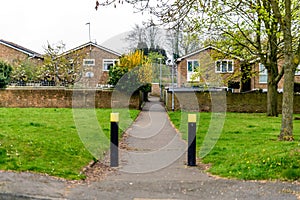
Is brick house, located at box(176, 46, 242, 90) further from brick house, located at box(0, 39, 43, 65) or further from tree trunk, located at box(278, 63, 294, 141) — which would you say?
brick house, located at box(0, 39, 43, 65)

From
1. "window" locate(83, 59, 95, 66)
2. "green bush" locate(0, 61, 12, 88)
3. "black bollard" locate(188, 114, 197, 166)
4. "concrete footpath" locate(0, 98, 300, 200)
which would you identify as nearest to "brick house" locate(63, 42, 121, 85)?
"window" locate(83, 59, 95, 66)

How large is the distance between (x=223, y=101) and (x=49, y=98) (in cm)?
1213

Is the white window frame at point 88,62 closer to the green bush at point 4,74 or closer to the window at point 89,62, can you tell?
the window at point 89,62

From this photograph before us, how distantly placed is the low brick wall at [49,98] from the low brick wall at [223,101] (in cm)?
307

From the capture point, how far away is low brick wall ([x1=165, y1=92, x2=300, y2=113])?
29.7 meters

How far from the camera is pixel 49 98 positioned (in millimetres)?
30547

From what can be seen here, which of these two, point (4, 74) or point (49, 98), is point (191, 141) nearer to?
point (49, 98)

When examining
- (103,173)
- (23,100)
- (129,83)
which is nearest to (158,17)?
(103,173)

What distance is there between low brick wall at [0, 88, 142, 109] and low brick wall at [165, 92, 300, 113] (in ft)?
10.1

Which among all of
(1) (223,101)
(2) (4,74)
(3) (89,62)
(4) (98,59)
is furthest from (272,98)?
(4) (98,59)

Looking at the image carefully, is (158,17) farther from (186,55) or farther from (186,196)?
(186,55)

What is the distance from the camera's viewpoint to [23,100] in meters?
30.6

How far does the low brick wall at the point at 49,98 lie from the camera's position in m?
30.2

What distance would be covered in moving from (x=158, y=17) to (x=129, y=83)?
18056 mm
